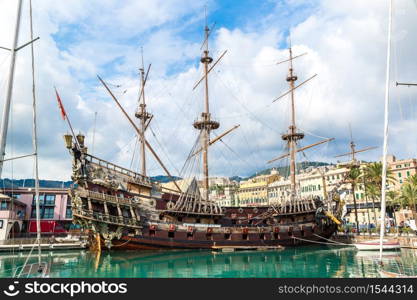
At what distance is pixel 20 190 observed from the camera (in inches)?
1934

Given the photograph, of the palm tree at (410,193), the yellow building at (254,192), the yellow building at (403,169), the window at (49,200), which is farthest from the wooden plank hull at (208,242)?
the yellow building at (254,192)

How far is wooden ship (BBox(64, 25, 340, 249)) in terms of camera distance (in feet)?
95.3

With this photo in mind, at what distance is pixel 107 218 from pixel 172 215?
7.21 meters

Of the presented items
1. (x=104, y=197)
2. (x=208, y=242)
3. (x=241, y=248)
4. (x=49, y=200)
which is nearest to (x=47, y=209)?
(x=49, y=200)

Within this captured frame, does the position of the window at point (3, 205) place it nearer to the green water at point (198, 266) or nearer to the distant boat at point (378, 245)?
the green water at point (198, 266)

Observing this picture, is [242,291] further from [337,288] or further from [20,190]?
[20,190]

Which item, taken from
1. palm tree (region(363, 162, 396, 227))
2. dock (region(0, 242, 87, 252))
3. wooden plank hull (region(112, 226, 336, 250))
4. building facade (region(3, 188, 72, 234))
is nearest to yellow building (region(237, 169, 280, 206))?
palm tree (region(363, 162, 396, 227))

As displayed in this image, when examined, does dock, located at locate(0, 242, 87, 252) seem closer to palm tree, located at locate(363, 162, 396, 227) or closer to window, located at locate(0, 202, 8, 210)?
window, located at locate(0, 202, 8, 210)

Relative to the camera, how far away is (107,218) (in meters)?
28.7

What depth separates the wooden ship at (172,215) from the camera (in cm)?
2906

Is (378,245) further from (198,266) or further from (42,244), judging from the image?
(42,244)

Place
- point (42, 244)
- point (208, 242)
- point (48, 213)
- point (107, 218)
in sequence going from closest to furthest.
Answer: point (107, 218)
point (208, 242)
point (42, 244)
point (48, 213)

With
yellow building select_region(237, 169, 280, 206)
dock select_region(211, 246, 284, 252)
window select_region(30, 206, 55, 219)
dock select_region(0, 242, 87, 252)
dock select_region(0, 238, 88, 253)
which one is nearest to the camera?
dock select_region(0, 242, 87, 252)

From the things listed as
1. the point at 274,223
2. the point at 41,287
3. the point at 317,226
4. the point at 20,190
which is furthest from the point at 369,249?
the point at 20,190
